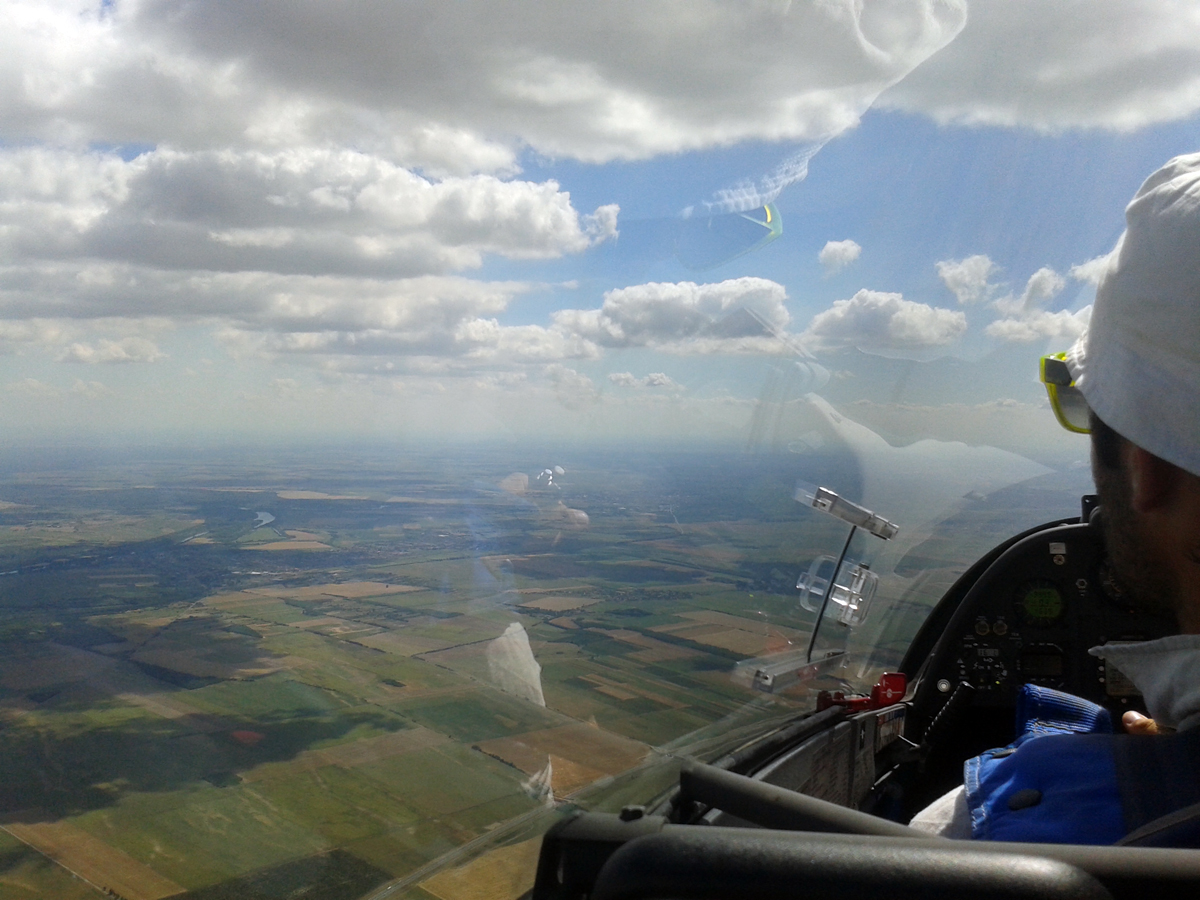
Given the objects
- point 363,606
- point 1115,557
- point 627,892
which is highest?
point 1115,557

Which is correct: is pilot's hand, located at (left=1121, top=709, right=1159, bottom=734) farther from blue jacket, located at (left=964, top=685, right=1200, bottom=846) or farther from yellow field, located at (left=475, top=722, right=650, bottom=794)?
yellow field, located at (left=475, top=722, right=650, bottom=794)

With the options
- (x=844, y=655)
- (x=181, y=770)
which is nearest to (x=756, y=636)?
(x=844, y=655)

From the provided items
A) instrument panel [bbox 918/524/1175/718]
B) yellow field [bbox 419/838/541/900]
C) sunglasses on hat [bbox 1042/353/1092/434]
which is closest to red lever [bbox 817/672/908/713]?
instrument panel [bbox 918/524/1175/718]

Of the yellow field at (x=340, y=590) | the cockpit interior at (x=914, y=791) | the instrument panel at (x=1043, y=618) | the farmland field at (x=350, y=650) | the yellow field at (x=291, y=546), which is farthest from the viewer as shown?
the instrument panel at (x=1043, y=618)

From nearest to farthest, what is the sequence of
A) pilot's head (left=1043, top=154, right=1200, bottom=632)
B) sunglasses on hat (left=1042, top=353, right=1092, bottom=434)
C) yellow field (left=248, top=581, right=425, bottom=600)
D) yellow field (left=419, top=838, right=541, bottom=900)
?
1. pilot's head (left=1043, top=154, right=1200, bottom=632)
2. sunglasses on hat (left=1042, top=353, right=1092, bottom=434)
3. yellow field (left=419, top=838, right=541, bottom=900)
4. yellow field (left=248, top=581, right=425, bottom=600)

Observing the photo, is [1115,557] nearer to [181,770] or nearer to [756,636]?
[181,770]

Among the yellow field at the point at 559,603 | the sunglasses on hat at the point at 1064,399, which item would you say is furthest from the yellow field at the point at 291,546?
the sunglasses on hat at the point at 1064,399

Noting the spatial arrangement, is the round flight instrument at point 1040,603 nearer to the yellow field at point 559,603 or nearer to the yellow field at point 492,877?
the yellow field at point 559,603
